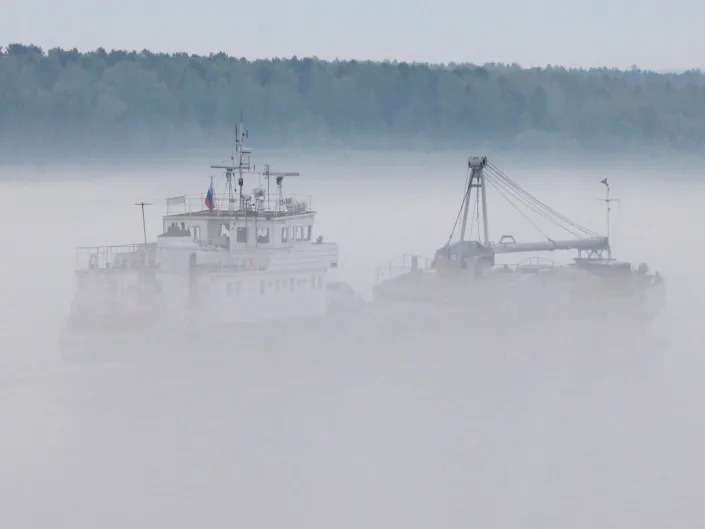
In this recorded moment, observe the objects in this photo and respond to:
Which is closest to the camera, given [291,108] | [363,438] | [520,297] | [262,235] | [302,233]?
[363,438]

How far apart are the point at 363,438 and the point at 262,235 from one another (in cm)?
1494

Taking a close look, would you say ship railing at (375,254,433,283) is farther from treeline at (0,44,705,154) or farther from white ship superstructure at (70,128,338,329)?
treeline at (0,44,705,154)

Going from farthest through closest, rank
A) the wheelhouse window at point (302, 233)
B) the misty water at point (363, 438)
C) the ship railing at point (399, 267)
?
the ship railing at point (399, 267) → the wheelhouse window at point (302, 233) → the misty water at point (363, 438)

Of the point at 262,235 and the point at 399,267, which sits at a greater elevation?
the point at 262,235

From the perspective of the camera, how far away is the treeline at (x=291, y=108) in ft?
449

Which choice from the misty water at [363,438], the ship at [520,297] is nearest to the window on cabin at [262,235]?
the ship at [520,297]

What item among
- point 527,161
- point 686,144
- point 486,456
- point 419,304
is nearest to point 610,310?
point 419,304

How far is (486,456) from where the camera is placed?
100ft

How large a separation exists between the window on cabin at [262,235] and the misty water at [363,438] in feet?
19.1

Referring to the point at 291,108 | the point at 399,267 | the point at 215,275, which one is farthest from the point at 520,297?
the point at 291,108

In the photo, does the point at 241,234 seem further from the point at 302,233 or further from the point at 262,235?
the point at 302,233

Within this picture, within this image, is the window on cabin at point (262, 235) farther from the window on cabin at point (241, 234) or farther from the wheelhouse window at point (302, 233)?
the wheelhouse window at point (302, 233)

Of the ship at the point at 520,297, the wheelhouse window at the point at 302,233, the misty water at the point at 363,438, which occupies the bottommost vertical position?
the misty water at the point at 363,438

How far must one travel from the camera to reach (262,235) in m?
45.8
